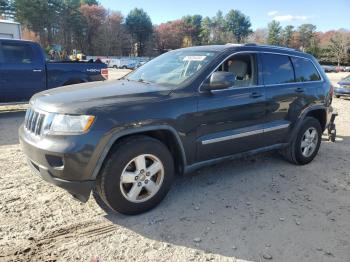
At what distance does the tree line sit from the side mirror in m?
64.2

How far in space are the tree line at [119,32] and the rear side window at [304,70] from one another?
2445 inches

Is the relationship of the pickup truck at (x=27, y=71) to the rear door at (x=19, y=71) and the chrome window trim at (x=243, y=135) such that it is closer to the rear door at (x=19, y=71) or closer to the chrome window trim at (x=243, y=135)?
the rear door at (x=19, y=71)

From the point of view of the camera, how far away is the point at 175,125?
3826mm

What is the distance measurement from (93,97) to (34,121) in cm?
67

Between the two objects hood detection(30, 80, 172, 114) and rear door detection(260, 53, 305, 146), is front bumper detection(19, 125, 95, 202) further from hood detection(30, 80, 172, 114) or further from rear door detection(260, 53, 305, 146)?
rear door detection(260, 53, 305, 146)

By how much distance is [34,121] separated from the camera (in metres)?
3.65

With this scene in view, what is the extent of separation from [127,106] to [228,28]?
108513 mm

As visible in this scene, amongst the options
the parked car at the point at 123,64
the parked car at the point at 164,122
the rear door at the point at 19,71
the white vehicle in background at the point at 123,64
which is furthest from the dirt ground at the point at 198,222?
the white vehicle in background at the point at 123,64

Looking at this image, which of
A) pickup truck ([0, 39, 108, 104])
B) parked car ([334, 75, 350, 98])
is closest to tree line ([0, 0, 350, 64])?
parked car ([334, 75, 350, 98])

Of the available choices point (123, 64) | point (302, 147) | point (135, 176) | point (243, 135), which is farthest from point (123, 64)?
point (135, 176)

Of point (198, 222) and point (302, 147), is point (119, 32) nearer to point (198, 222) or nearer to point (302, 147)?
point (302, 147)

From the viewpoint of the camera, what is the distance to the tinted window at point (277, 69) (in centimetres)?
495

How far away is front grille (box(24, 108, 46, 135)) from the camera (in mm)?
3514

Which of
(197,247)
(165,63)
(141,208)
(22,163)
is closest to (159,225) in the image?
(141,208)
